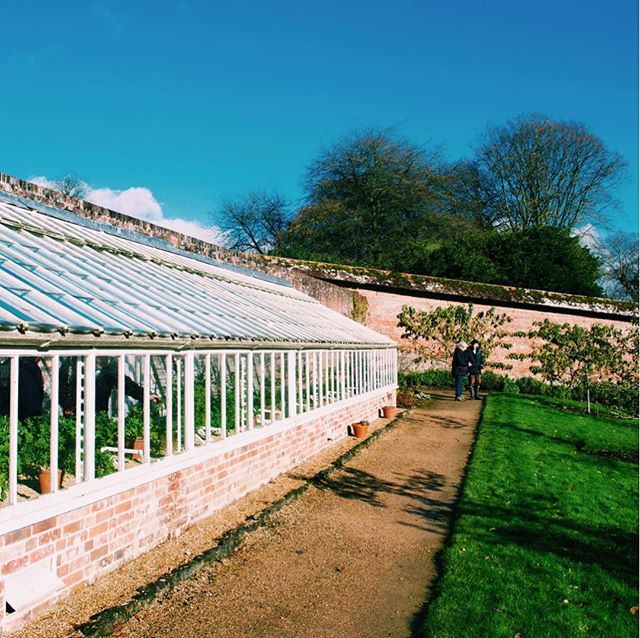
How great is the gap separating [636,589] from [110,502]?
14.0 feet

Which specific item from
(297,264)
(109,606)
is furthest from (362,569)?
(297,264)

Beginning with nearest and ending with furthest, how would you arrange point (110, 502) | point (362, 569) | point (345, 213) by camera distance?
point (110, 502), point (362, 569), point (345, 213)

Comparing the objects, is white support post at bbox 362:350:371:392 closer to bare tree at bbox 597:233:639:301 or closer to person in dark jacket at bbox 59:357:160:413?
person in dark jacket at bbox 59:357:160:413

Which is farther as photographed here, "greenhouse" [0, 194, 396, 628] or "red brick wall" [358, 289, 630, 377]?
"red brick wall" [358, 289, 630, 377]

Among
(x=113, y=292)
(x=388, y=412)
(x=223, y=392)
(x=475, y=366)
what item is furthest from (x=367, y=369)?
(x=113, y=292)

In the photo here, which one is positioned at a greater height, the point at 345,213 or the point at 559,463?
the point at 345,213

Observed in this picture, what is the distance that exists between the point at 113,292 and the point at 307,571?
3212mm

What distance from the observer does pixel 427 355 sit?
2084 centimetres

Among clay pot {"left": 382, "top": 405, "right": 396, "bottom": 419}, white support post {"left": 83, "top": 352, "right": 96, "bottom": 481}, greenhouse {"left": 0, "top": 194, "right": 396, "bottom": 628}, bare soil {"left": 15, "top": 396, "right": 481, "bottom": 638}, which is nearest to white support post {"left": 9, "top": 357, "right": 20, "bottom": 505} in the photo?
greenhouse {"left": 0, "top": 194, "right": 396, "bottom": 628}

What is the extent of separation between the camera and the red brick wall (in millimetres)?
20812

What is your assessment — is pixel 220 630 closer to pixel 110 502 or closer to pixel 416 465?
pixel 110 502

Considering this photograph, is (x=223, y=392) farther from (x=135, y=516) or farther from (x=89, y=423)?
(x=89, y=423)

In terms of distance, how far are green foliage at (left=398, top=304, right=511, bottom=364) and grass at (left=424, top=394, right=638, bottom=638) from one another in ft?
31.6

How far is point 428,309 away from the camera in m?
21.0
